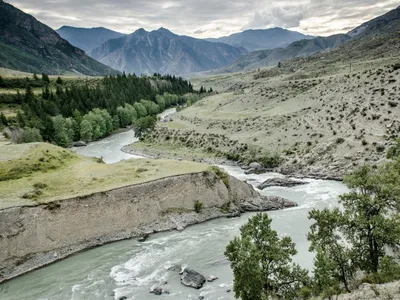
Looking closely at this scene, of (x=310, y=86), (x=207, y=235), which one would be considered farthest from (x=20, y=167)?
(x=310, y=86)

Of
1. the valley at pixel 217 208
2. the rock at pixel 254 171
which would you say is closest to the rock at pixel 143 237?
the valley at pixel 217 208

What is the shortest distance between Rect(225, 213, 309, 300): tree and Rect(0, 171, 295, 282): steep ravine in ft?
74.4

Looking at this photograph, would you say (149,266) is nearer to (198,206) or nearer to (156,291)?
(156,291)

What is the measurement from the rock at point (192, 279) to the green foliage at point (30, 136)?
206 ft

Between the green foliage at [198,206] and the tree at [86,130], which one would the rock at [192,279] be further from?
the tree at [86,130]

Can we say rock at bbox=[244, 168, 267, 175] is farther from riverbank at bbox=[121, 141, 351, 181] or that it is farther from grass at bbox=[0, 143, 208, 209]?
grass at bbox=[0, 143, 208, 209]

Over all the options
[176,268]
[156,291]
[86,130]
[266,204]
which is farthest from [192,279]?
[86,130]

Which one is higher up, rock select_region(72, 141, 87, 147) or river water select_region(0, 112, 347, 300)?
rock select_region(72, 141, 87, 147)

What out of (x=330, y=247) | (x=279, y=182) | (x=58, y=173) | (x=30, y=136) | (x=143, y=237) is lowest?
(x=143, y=237)

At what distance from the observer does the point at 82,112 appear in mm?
120312

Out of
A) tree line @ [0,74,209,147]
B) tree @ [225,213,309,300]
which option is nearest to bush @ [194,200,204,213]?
tree @ [225,213,309,300]

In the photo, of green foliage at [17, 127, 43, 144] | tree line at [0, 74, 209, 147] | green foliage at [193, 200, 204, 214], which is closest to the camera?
green foliage at [193, 200, 204, 214]

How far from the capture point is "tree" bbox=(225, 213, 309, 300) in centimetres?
2456

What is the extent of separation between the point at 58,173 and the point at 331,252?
40014 millimetres
